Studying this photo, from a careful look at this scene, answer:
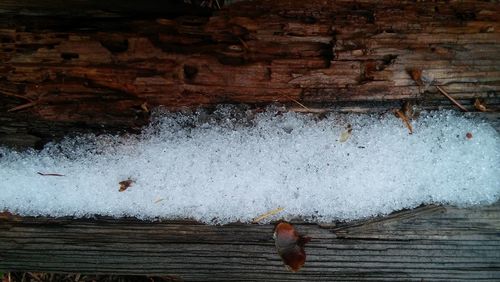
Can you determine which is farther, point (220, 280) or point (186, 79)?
point (220, 280)

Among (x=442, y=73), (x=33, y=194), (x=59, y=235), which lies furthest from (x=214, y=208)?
(x=442, y=73)

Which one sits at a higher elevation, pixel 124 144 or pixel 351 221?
pixel 124 144

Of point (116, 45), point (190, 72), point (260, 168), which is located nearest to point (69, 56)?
point (116, 45)

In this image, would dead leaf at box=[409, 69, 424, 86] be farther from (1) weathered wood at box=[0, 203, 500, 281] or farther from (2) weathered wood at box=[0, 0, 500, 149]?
(1) weathered wood at box=[0, 203, 500, 281]

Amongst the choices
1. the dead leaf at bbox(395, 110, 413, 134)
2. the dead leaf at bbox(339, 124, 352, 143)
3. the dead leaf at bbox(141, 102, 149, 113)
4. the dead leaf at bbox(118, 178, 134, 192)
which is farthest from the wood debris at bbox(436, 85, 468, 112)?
the dead leaf at bbox(118, 178, 134, 192)

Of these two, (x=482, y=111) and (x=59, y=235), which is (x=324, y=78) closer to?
(x=482, y=111)

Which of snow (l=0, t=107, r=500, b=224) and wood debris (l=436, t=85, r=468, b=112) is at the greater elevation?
wood debris (l=436, t=85, r=468, b=112)
